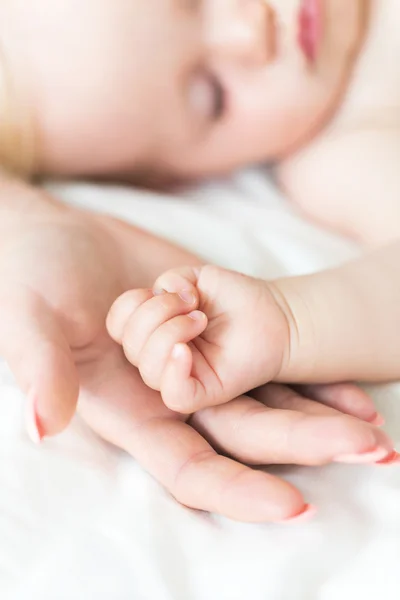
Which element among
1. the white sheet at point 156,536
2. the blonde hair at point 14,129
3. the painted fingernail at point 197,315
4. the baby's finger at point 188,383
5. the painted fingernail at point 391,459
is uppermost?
the blonde hair at point 14,129

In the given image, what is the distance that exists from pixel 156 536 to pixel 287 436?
12 centimetres

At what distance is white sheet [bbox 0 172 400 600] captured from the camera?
0.44 meters

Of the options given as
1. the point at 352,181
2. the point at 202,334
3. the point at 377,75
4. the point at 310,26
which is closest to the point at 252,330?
the point at 202,334

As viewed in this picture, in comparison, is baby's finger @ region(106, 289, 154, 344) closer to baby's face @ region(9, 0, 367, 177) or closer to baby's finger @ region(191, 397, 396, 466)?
baby's finger @ region(191, 397, 396, 466)

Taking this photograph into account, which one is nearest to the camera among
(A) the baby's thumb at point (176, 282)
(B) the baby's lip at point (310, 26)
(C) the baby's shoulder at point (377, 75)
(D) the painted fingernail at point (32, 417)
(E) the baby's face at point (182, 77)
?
(D) the painted fingernail at point (32, 417)

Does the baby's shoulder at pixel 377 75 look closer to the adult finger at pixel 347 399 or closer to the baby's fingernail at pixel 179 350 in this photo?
the adult finger at pixel 347 399

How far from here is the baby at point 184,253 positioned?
1.58ft

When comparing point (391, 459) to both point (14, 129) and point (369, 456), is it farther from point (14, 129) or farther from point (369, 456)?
point (14, 129)

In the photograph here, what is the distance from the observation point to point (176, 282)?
536mm

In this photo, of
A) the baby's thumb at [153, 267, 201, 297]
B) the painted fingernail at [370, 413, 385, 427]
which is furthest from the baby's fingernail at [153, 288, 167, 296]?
the painted fingernail at [370, 413, 385, 427]

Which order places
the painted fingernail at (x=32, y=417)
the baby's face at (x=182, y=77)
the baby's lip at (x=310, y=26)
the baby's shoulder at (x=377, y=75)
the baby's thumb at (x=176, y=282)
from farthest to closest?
the baby's shoulder at (x=377, y=75)
the baby's lip at (x=310, y=26)
the baby's face at (x=182, y=77)
the baby's thumb at (x=176, y=282)
the painted fingernail at (x=32, y=417)

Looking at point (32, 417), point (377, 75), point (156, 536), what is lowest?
point (156, 536)

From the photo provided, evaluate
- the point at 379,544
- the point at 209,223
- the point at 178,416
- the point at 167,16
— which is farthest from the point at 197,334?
the point at 167,16

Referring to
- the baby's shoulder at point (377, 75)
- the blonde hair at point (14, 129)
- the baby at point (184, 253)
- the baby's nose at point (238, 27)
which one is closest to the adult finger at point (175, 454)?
the baby at point (184, 253)
